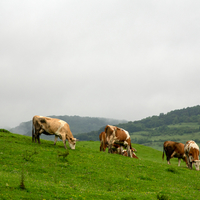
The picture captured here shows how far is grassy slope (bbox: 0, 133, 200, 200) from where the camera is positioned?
12.4 metres

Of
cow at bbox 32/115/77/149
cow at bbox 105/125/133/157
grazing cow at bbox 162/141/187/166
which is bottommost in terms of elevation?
grazing cow at bbox 162/141/187/166

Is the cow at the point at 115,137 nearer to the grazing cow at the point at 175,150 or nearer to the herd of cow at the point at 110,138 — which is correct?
the herd of cow at the point at 110,138

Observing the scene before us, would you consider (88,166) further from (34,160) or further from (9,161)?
(9,161)

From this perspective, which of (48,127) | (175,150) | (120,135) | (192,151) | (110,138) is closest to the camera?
(48,127)

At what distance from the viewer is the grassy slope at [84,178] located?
12430 millimetres

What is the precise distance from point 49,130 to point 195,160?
20.0m

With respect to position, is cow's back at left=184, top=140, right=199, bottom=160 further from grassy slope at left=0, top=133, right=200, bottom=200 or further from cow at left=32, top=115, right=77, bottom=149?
cow at left=32, top=115, right=77, bottom=149

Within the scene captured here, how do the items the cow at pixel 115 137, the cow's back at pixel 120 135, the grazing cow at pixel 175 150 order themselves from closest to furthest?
the cow at pixel 115 137
the cow's back at pixel 120 135
the grazing cow at pixel 175 150

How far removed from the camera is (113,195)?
1343 centimetres

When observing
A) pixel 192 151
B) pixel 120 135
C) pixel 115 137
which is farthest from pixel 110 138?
pixel 192 151

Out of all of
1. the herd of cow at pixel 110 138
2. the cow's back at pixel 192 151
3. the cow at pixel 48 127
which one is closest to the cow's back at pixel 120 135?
the herd of cow at pixel 110 138

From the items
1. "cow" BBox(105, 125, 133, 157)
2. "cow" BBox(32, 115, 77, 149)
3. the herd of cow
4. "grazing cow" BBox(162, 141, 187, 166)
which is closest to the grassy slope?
"cow" BBox(32, 115, 77, 149)

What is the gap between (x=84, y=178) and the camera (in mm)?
17141

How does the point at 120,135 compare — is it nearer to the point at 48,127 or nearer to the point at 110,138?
the point at 110,138
